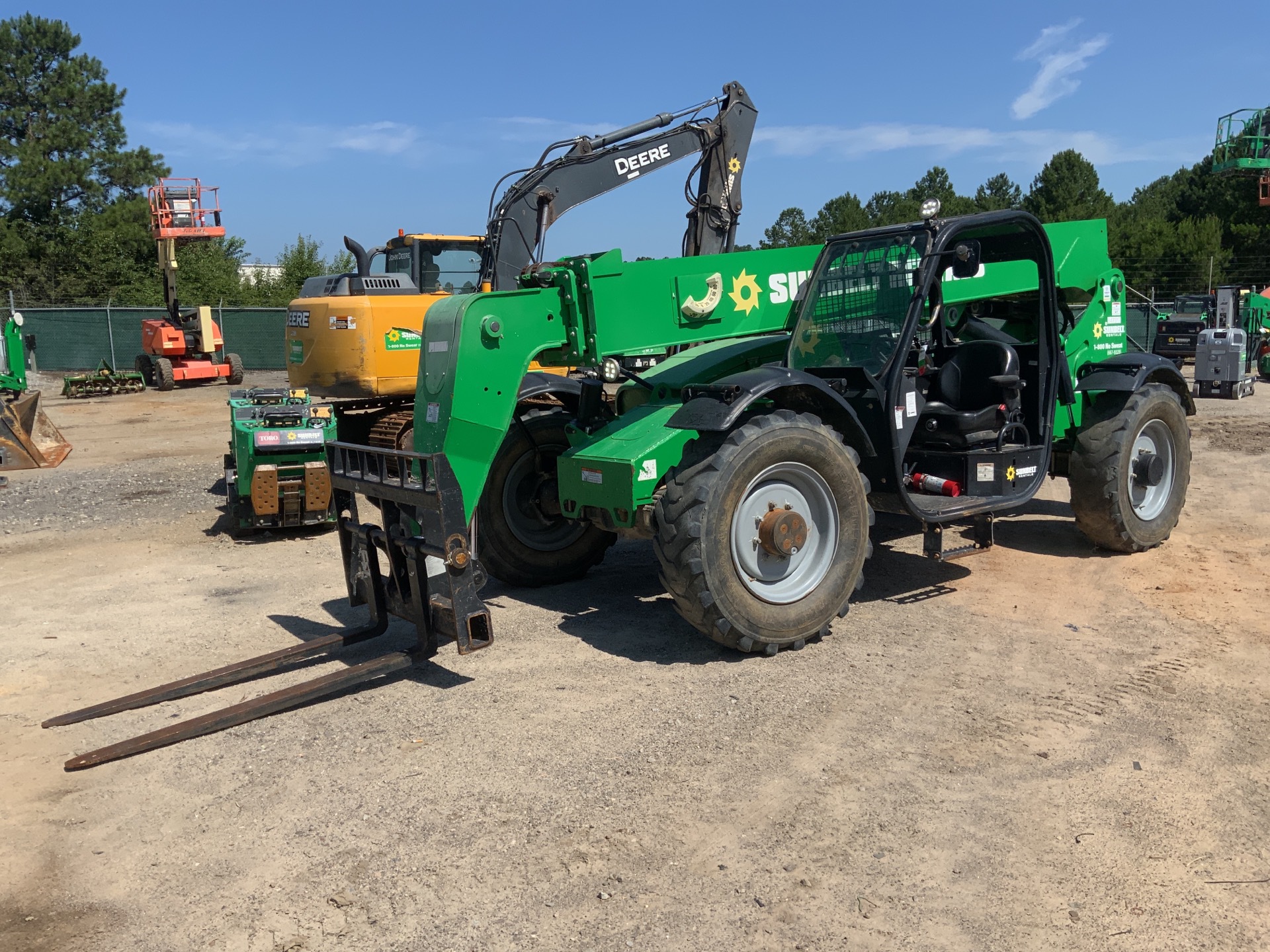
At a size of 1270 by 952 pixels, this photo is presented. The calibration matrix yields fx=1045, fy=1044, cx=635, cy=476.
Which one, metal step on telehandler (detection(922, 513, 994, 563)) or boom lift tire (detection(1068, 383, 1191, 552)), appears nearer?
metal step on telehandler (detection(922, 513, 994, 563))

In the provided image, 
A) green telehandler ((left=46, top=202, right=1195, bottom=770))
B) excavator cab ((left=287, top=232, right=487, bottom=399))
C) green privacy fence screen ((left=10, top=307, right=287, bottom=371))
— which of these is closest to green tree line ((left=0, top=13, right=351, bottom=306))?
green privacy fence screen ((left=10, top=307, right=287, bottom=371))

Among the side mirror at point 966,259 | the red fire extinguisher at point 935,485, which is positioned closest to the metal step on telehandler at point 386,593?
the red fire extinguisher at point 935,485

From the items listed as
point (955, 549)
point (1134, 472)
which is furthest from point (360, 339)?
point (1134, 472)

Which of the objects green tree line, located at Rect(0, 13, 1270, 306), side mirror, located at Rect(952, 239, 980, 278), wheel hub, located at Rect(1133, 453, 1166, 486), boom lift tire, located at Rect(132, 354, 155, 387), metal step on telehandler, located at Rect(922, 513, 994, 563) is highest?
green tree line, located at Rect(0, 13, 1270, 306)

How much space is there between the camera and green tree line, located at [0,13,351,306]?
42656 millimetres

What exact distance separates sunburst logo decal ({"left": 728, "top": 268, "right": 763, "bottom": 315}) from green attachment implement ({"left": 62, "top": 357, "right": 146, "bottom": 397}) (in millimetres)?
22140

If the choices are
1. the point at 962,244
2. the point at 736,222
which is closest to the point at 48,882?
the point at 962,244

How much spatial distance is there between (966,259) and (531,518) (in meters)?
3.24

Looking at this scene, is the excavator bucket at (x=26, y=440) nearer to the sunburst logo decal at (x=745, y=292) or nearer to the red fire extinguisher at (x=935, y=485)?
the sunburst logo decal at (x=745, y=292)

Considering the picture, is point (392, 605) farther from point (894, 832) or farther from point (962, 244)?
point (962, 244)

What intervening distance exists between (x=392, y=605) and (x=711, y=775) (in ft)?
7.28

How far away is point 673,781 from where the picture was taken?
4.18 m

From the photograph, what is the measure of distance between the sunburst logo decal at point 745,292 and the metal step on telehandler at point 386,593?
2438 millimetres

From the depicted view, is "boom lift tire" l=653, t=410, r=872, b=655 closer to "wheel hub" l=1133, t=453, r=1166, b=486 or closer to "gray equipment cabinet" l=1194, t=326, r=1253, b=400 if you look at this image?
"wheel hub" l=1133, t=453, r=1166, b=486
